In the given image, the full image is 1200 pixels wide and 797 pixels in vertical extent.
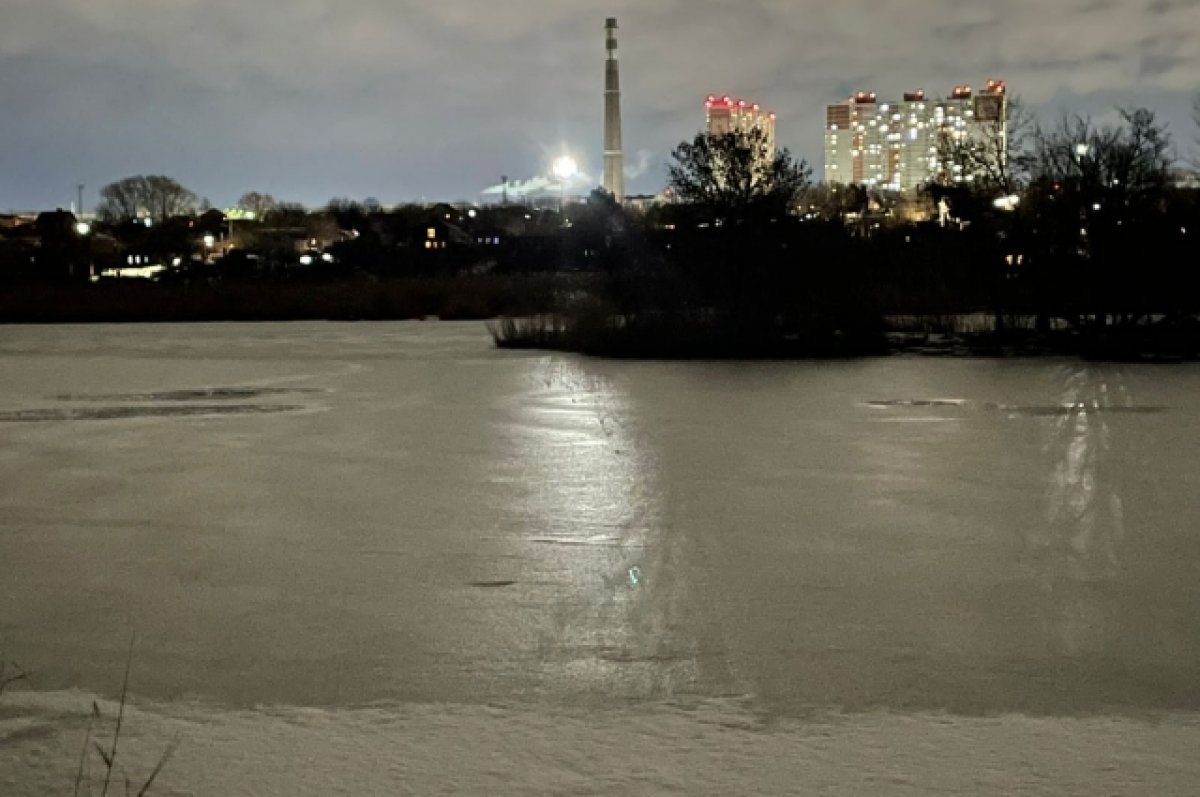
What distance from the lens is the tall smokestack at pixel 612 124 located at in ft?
332

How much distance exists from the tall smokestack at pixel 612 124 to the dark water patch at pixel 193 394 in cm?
8219

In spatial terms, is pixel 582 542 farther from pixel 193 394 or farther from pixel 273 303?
pixel 273 303

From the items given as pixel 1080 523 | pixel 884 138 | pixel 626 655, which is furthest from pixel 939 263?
pixel 884 138

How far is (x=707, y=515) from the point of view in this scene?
9289mm

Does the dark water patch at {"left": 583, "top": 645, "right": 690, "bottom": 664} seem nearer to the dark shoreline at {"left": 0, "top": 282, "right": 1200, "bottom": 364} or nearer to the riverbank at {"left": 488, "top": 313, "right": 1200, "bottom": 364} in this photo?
the dark shoreline at {"left": 0, "top": 282, "right": 1200, "bottom": 364}

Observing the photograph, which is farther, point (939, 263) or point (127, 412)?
point (939, 263)

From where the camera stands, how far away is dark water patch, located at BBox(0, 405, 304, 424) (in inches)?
607

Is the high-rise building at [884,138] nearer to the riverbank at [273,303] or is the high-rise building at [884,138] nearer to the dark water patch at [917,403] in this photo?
the riverbank at [273,303]

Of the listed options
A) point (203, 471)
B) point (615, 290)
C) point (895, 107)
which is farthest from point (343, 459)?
point (895, 107)

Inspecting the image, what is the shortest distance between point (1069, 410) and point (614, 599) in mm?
9963

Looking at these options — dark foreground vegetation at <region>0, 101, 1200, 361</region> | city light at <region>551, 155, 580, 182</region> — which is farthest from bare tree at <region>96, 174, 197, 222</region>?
dark foreground vegetation at <region>0, 101, 1200, 361</region>

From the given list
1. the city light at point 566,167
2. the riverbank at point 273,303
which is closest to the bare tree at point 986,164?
the riverbank at point 273,303

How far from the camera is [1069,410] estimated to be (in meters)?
15.5

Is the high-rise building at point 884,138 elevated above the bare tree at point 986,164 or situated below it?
above
